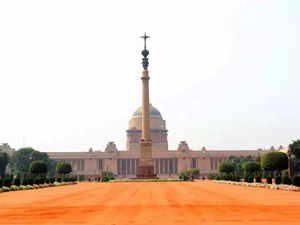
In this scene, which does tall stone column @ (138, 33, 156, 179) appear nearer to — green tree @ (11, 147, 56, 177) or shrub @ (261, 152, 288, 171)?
green tree @ (11, 147, 56, 177)

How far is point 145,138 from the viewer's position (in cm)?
10788

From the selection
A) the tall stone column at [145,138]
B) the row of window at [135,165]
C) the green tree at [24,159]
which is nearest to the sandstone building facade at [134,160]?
the row of window at [135,165]

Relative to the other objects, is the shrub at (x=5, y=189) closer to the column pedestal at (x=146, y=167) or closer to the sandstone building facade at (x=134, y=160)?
the column pedestal at (x=146, y=167)

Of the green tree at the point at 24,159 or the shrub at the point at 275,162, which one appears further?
the green tree at the point at 24,159

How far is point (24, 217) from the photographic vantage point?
23.7 m

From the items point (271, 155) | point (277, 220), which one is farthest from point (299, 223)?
point (271, 155)

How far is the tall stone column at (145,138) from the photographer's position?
342 ft

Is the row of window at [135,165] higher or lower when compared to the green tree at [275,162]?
higher

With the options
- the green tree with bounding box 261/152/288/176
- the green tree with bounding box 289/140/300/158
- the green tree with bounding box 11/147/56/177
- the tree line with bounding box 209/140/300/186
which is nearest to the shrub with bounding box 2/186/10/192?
the tree line with bounding box 209/140/300/186

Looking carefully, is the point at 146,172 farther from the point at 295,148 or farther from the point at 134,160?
the point at 134,160

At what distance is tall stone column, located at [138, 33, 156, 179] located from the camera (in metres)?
104

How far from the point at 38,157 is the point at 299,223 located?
382 ft

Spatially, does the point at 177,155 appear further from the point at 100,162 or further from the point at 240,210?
the point at 240,210

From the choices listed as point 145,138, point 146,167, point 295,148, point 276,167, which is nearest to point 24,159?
point 145,138
